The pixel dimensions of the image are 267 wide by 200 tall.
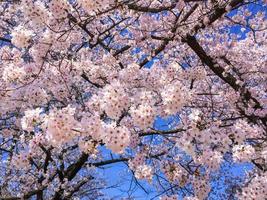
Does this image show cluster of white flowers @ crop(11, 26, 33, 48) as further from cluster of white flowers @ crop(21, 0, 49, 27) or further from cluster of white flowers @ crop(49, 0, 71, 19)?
cluster of white flowers @ crop(49, 0, 71, 19)

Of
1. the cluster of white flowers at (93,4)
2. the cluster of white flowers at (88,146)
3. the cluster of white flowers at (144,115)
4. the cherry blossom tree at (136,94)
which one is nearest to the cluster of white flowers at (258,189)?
the cherry blossom tree at (136,94)

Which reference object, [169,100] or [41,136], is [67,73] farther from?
[169,100]

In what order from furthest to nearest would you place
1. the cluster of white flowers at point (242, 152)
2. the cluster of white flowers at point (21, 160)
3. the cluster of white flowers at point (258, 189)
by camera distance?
the cluster of white flowers at point (21, 160), the cluster of white flowers at point (242, 152), the cluster of white flowers at point (258, 189)

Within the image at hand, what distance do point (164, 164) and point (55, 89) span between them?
3.09 metres

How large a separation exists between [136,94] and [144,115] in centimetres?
97

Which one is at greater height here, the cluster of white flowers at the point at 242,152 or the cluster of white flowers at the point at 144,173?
the cluster of white flowers at the point at 144,173

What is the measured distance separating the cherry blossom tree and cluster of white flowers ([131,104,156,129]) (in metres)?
0.01

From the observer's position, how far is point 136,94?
230 inches

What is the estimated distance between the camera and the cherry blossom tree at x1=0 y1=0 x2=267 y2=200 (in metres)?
5.03

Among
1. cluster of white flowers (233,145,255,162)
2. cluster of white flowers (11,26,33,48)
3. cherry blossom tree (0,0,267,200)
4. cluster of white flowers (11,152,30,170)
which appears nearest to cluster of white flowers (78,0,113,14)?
cherry blossom tree (0,0,267,200)

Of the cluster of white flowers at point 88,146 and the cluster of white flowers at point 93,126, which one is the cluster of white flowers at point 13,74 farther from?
the cluster of white flowers at point 93,126

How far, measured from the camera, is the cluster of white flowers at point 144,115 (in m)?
4.89

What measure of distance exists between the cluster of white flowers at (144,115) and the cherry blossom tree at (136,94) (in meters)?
0.01

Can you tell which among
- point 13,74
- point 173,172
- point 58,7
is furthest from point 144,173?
point 13,74
